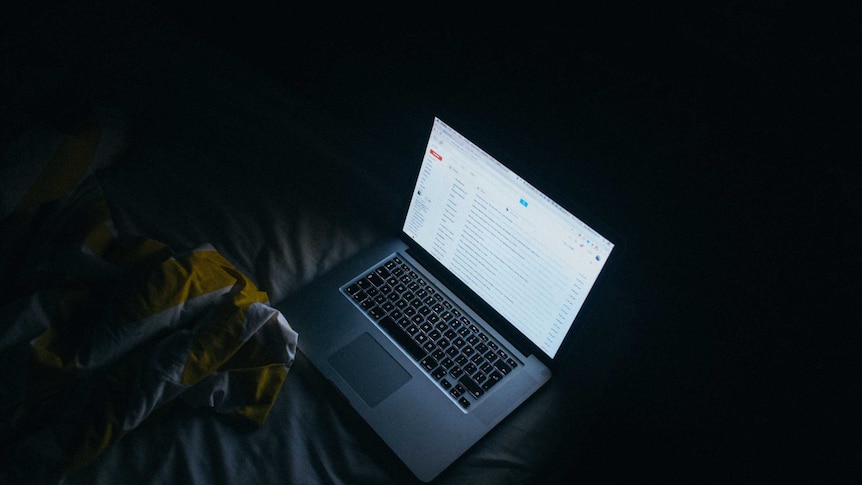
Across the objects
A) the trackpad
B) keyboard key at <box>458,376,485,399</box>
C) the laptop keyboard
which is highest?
the laptop keyboard

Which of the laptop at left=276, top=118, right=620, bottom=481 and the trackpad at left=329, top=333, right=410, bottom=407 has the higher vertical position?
the laptop at left=276, top=118, right=620, bottom=481

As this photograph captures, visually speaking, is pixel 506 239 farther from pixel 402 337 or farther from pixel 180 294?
pixel 180 294

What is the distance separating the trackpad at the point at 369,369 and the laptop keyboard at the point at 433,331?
0.11 ft

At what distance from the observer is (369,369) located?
32.4 inches

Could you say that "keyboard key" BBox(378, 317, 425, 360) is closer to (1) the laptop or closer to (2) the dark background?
(1) the laptop

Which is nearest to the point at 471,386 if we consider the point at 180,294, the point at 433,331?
the point at 433,331

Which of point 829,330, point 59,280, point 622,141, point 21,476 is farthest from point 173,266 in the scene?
point 829,330

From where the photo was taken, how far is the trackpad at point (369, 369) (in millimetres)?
795

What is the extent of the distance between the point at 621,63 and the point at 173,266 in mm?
656

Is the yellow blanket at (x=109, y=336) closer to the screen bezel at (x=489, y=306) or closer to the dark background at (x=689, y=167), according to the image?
the screen bezel at (x=489, y=306)

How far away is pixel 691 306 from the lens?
0.89 m

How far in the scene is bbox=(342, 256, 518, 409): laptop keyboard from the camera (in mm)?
822

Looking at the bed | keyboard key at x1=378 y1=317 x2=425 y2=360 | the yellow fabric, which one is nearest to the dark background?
the bed

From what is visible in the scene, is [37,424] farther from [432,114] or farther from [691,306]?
[691,306]
